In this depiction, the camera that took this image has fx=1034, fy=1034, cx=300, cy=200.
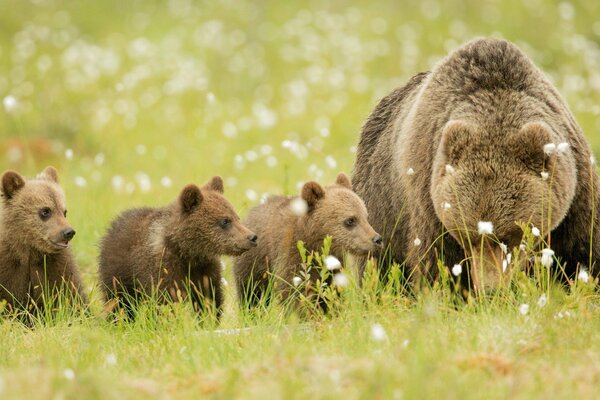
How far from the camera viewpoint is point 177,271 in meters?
7.02

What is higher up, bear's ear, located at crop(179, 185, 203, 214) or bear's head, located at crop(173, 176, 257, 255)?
bear's ear, located at crop(179, 185, 203, 214)

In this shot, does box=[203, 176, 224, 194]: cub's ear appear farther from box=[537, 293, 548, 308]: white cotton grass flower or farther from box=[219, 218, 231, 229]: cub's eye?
box=[537, 293, 548, 308]: white cotton grass flower

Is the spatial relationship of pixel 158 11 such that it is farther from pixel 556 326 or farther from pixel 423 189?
pixel 556 326

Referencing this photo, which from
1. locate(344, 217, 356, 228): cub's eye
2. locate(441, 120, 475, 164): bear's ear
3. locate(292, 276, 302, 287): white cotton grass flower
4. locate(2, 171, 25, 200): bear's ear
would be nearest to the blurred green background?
locate(2, 171, 25, 200): bear's ear

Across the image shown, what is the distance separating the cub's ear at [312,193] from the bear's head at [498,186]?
3.36 ft

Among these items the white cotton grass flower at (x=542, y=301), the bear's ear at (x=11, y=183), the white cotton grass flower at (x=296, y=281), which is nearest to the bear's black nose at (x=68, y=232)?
the bear's ear at (x=11, y=183)

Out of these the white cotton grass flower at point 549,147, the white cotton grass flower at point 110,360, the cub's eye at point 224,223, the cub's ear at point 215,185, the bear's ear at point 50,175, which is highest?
the white cotton grass flower at point 549,147

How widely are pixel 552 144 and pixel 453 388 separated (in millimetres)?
1971

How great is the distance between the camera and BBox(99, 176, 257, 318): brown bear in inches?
272

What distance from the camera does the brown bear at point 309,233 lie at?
22.6 feet

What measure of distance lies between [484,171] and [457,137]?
11.1 inches

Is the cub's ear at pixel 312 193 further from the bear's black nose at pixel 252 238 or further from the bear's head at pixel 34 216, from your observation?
the bear's head at pixel 34 216

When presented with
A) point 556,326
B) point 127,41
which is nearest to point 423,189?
point 556,326

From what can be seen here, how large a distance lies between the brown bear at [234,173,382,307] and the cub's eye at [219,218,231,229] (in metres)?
0.36
